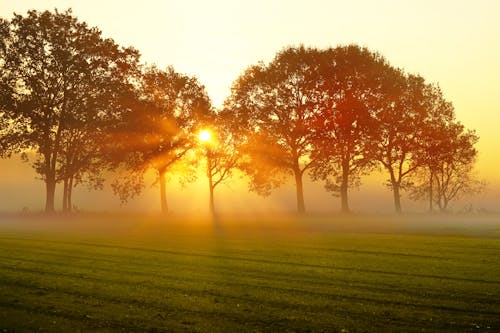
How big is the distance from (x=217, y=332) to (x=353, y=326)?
294 centimetres

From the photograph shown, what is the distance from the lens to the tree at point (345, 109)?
213ft

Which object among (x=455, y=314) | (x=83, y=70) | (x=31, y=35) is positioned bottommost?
(x=455, y=314)

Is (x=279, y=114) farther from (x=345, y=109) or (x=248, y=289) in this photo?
(x=248, y=289)

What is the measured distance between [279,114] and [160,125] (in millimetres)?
15307

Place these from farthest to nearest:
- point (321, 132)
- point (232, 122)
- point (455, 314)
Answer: point (232, 122) → point (321, 132) → point (455, 314)

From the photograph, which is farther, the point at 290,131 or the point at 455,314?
the point at 290,131

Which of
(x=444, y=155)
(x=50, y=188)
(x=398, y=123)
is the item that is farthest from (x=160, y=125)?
(x=444, y=155)

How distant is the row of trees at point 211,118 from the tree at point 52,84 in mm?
117

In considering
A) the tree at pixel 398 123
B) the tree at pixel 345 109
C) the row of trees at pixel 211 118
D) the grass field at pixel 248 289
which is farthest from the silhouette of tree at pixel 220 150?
the grass field at pixel 248 289

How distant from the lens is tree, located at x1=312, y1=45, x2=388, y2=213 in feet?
213

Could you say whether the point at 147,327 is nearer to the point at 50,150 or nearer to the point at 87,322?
the point at 87,322

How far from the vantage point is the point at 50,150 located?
5931 centimetres

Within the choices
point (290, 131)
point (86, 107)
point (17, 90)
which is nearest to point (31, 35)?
point (17, 90)

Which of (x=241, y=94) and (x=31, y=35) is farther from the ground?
(x=31, y=35)
